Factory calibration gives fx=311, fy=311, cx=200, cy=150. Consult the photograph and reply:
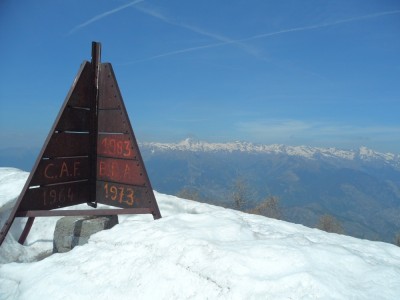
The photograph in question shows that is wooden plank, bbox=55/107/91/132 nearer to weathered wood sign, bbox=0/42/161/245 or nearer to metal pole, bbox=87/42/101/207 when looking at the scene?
weathered wood sign, bbox=0/42/161/245

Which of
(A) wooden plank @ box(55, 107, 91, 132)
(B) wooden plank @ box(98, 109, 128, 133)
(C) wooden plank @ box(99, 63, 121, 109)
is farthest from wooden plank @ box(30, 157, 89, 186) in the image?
(C) wooden plank @ box(99, 63, 121, 109)

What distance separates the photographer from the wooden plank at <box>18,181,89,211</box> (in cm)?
616

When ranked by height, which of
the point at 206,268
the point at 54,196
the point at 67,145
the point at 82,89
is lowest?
the point at 206,268

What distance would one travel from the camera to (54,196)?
6.57 meters

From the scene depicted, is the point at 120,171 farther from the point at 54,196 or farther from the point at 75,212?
the point at 54,196

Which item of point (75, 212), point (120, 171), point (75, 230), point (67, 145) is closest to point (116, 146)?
point (120, 171)

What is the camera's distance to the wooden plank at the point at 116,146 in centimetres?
678

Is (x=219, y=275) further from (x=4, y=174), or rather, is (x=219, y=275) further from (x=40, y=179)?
(x=4, y=174)

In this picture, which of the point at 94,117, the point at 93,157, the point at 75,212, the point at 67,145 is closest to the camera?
the point at 75,212

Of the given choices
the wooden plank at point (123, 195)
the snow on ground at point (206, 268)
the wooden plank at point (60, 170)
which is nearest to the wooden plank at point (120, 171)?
the wooden plank at point (123, 195)

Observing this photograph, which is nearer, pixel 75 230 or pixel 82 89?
pixel 75 230

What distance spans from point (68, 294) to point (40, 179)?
A: 2.94 metres

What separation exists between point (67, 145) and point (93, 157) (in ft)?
2.38

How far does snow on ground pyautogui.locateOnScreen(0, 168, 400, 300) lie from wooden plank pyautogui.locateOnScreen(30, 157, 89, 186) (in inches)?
65.2
